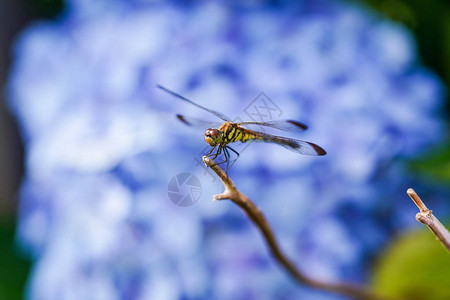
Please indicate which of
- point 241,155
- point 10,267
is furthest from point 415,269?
point 10,267

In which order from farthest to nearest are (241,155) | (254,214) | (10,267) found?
(10,267) < (241,155) < (254,214)

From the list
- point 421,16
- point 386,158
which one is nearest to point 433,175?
point 386,158

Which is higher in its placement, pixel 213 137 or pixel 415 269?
pixel 213 137

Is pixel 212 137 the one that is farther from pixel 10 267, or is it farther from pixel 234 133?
pixel 10 267

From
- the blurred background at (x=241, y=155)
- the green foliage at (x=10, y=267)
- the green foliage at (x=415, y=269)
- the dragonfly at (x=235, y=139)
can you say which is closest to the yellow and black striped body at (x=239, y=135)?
the dragonfly at (x=235, y=139)

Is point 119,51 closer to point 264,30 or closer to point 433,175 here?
point 264,30

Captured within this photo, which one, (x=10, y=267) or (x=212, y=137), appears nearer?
(x=212, y=137)
